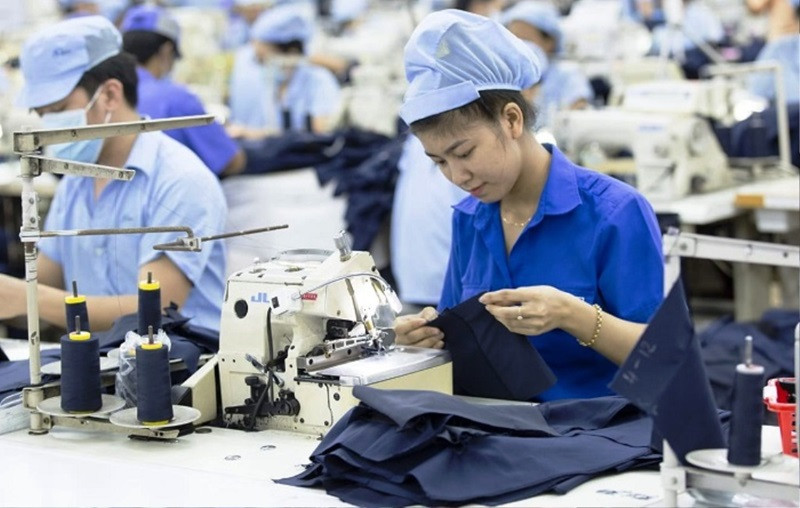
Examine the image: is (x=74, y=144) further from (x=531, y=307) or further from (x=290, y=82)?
(x=290, y=82)

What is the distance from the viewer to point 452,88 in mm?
2463

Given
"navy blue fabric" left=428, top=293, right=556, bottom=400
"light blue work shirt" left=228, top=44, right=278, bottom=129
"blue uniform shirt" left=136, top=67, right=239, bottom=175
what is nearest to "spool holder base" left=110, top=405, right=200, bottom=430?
"navy blue fabric" left=428, top=293, right=556, bottom=400

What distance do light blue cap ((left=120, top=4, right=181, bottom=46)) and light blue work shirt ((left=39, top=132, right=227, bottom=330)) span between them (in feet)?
6.49

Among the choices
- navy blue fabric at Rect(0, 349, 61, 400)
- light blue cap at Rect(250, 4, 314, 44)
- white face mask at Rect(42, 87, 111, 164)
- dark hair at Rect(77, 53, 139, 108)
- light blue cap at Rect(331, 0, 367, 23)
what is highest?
light blue cap at Rect(331, 0, 367, 23)

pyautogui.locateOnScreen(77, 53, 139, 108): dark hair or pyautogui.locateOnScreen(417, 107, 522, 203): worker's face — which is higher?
pyautogui.locateOnScreen(77, 53, 139, 108): dark hair

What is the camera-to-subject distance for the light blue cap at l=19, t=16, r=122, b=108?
3.30 m

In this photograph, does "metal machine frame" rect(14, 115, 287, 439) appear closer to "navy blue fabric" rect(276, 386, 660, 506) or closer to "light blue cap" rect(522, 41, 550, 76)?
"navy blue fabric" rect(276, 386, 660, 506)

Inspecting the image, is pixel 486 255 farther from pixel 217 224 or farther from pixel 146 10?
pixel 146 10

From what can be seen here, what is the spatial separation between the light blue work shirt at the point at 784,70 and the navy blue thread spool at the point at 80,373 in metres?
4.96

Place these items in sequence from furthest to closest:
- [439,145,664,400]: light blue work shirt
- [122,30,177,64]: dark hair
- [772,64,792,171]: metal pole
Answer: [772,64,792,171]: metal pole
[122,30,177,64]: dark hair
[439,145,664,400]: light blue work shirt

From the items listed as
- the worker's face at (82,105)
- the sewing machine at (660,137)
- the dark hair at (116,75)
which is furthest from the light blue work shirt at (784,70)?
the worker's face at (82,105)

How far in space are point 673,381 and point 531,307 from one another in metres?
0.47

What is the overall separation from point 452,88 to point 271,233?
562 mm

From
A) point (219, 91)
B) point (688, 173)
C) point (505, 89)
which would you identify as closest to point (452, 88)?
point (505, 89)
